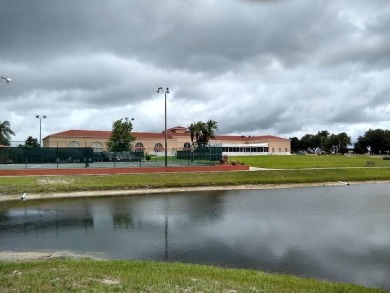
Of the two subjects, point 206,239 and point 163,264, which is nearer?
point 163,264

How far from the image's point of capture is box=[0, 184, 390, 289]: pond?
12.0 metres

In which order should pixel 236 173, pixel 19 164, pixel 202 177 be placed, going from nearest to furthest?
pixel 202 177 → pixel 236 173 → pixel 19 164

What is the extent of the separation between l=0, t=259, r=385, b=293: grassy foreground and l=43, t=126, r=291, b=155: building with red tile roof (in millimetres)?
85976

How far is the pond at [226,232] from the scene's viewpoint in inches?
471

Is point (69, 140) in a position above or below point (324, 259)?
above

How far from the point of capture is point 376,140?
150375 millimetres

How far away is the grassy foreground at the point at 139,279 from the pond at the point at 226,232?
5.67 feet

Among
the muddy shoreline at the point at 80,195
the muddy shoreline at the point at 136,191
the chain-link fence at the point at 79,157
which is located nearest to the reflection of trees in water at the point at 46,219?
the muddy shoreline at the point at 80,195

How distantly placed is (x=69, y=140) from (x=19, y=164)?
57110 millimetres

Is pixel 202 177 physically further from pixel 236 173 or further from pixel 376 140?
pixel 376 140

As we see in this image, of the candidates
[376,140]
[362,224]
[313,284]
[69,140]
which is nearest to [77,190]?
[362,224]

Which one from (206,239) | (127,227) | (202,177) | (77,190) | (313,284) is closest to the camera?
(313,284)

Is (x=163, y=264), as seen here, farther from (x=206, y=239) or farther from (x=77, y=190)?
(x=77, y=190)

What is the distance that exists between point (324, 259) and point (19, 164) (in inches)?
1585
